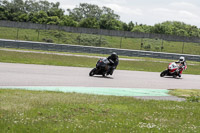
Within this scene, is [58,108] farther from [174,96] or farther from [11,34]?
[11,34]

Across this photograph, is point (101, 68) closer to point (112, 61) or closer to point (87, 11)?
point (112, 61)

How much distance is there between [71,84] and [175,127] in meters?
7.82

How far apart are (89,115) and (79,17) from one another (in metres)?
163

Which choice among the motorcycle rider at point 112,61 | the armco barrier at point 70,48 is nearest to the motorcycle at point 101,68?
the motorcycle rider at point 112,61

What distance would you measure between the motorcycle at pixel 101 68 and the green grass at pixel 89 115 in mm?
8668

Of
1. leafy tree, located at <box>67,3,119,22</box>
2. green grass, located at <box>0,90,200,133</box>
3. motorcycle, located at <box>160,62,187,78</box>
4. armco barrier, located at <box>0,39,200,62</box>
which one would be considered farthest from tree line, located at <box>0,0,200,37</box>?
green grass, located at <box>0,90,200,133</box>

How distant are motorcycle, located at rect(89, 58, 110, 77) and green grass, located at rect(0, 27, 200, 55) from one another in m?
32.0

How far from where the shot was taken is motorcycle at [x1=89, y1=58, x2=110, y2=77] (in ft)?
62.3

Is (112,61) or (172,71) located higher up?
(112,61)

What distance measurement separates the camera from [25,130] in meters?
5.95

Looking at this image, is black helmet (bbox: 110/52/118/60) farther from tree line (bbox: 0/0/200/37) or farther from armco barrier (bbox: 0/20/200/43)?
tree line (bbox: 0/0/200/37)

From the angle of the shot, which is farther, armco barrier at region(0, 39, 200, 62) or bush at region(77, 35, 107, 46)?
bush at region(77, 35, 107, 46)

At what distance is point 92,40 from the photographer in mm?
53875

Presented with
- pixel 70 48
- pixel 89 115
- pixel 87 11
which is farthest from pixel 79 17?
pixel 89 115
